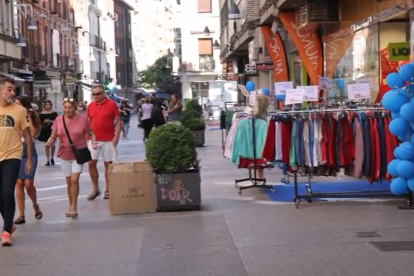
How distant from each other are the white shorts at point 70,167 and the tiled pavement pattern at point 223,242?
0.62 meters

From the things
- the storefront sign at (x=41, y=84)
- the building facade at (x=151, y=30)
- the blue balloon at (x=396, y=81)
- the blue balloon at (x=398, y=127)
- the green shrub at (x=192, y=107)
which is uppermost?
the building facade at (x=151, y=30)

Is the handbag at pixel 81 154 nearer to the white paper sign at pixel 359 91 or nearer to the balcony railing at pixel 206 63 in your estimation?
the white paper sign at pixel 359 91

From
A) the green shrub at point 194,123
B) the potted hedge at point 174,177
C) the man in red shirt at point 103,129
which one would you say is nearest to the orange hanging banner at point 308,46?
the green shrub at point 194,123

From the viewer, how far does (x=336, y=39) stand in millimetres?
18188

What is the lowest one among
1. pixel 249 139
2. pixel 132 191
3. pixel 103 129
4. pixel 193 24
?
pixel 132 191

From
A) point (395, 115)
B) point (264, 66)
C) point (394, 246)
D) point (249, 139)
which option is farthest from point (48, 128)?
point (394, 246)

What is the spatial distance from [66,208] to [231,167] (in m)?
6.35

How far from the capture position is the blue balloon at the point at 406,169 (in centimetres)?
962

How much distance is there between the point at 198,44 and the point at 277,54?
39887 mm

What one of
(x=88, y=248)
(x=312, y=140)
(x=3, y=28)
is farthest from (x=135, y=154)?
(x=3, y=28)

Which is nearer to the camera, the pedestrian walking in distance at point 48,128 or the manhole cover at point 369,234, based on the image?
the manhole cover at point 369,234

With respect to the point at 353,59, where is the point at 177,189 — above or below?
below

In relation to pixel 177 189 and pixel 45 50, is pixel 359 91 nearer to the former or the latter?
pixel 177 189

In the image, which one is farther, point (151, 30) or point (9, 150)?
point (151, 30)
